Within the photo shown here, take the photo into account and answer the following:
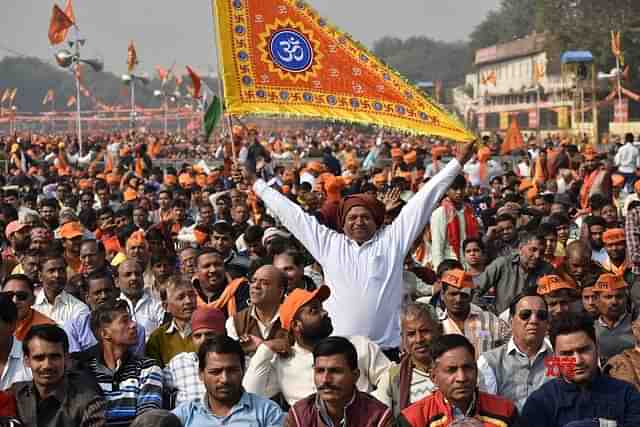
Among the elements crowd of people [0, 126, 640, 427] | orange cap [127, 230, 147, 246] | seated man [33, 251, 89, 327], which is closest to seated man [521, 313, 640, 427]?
crowd of people [0, 126, 640, 427]

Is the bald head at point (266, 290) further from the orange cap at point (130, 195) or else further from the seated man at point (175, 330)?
the orange cap at point (130, 195)

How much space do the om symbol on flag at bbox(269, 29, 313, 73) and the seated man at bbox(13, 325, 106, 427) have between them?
2.88 metres

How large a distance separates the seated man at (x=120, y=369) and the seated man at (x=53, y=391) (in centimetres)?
13

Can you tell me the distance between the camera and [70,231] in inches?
387

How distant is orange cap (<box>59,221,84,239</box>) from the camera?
9773 mm

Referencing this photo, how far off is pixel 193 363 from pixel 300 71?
245 centimetres

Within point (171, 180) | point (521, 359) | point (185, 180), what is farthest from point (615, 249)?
point (171, 180)

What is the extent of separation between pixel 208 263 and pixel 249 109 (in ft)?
3.22

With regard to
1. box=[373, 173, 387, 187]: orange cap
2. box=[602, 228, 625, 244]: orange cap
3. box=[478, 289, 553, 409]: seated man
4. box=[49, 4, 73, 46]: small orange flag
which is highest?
box=[49, 4, 73, 46]: small orange flag

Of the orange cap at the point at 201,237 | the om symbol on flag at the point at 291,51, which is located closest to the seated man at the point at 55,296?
the om symbol on flag at the point at 291,51

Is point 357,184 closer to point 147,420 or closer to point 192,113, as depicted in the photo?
point 147,420

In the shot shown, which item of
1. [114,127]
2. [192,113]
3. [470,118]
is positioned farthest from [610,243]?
[114,127]

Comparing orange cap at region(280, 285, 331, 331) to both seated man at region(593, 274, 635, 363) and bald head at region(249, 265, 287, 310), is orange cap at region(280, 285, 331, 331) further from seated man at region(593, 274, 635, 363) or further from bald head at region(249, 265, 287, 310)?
seated man at region(593, 274, 635, 363)

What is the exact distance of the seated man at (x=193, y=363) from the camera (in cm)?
579
